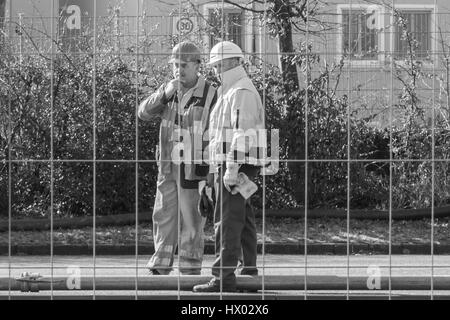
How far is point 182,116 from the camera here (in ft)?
33.1

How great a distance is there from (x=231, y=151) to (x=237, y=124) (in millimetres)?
272

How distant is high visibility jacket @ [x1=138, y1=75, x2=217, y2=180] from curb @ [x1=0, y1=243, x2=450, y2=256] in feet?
14.2

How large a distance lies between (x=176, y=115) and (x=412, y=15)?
23.8 ft

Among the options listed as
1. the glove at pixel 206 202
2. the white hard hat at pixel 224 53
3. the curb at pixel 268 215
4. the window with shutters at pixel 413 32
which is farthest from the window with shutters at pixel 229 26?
the white hard hat at pixel 224 53

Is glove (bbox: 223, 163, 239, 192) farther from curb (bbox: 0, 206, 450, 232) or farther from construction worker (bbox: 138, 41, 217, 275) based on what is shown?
curb (bbox: 0, 206, 450, 232)

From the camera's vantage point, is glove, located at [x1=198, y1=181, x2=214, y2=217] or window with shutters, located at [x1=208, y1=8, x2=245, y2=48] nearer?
glove, located at [x1=198, y1=181, x2=214, y2=217]

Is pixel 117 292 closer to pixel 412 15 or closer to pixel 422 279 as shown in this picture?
pixel 422 279

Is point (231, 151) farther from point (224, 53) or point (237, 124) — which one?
point (224, 53)

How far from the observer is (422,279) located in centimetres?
809

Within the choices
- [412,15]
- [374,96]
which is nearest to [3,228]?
[374,96]

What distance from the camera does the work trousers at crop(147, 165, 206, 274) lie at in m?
10.2

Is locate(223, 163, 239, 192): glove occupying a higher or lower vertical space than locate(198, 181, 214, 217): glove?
higher

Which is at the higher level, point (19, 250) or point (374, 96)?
point (374, 96)

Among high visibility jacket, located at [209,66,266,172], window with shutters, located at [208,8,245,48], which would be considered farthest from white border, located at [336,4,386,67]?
high visibility jacket, located at [209,66,266,172]
